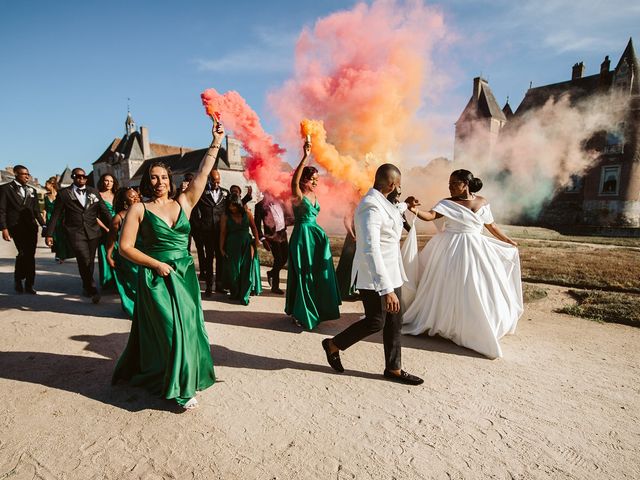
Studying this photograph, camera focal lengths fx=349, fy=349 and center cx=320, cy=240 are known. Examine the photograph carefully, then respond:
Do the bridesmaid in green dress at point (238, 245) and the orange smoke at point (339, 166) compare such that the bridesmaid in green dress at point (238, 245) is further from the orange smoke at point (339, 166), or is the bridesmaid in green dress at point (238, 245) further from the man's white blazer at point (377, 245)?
the man's white blazer at point (377, 245)

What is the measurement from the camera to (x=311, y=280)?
504 cm

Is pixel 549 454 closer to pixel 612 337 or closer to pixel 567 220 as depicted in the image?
pixel 612 337

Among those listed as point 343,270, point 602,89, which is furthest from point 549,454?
point 602,89

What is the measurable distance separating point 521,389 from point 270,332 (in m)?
3.05

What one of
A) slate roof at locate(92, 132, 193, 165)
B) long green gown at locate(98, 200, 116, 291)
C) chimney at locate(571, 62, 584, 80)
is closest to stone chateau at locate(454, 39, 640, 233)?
chimney at locate(571, 62, 584, 80)

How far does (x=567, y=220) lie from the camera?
3117 cm

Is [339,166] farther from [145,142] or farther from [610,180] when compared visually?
[145,142]

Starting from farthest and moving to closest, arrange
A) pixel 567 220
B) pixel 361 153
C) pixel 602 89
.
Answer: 1. pixel 567 220
2. pixel 602 89
3. pixel 361 153

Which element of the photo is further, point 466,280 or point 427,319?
point 427,319

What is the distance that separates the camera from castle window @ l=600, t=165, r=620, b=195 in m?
28.4

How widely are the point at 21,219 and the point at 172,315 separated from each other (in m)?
5.99

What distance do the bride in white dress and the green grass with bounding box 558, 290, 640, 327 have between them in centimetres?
179

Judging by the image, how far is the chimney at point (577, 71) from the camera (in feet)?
105

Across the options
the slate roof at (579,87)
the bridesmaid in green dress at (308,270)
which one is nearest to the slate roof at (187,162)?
the slate roof at (579,87)
